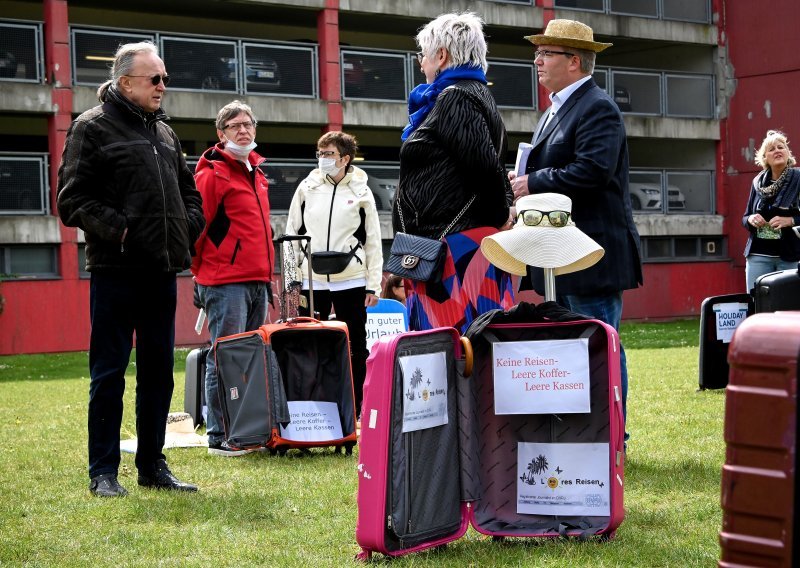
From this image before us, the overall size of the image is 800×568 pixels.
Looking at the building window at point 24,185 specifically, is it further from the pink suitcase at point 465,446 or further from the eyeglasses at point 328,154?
the pink suitcase at point 465,446

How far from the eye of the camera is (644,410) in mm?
8992

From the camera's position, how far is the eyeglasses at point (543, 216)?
4.88 meters

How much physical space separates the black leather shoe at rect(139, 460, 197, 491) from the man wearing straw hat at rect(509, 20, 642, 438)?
2.14 meters

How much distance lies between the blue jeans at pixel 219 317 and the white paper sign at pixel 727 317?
436 centimetres

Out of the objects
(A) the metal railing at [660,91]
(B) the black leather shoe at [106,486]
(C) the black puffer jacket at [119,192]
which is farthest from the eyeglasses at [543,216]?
(A) the metal railing at [660,91]

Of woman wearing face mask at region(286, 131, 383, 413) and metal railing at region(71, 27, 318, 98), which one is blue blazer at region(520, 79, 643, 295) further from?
metal railing at region(71, 27, 318, 98)

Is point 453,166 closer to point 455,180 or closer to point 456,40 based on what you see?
point 455,180

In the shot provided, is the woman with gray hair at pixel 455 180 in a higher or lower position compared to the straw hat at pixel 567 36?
lower

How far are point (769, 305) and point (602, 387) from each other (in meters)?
0.78

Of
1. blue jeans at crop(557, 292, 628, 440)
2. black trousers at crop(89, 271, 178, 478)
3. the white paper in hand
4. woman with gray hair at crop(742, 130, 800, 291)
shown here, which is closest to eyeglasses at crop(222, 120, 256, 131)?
black trousers at crop(89, 271, 178, 478)

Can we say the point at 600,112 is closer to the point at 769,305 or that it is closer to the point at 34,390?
the point at 769,305

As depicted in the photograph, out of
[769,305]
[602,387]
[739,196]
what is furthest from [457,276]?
[739,196]

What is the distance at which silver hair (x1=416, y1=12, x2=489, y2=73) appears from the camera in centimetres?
541

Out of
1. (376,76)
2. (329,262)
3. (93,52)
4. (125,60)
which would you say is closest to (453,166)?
(125,60)
